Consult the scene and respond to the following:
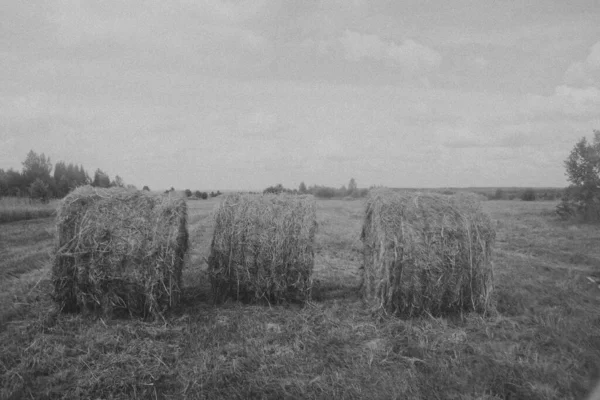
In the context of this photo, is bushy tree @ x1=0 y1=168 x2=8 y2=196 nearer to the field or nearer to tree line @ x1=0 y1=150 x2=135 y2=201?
tree line @ x1=0 y1=150 x2=135 y2=201

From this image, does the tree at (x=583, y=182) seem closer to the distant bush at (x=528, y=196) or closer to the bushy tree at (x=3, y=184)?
the distant bush at (x=528, y=196)

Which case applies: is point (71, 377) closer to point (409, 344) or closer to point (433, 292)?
point (409, 344)

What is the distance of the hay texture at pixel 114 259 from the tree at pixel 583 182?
20.3 metres

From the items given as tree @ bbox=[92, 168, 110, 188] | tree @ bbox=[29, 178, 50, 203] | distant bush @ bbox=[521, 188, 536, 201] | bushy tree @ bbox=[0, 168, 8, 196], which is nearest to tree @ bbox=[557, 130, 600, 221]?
distant bush @ bbox=[521, 188, 536, 201]

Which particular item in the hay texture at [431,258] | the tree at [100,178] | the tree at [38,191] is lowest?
the hay texture at [431,258]

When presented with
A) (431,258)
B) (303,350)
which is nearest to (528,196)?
(431,258)

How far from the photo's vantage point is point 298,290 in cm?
589

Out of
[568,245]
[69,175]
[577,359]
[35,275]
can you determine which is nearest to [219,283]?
[35,275]

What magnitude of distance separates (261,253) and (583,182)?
20077 millimetres

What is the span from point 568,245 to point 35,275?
1448cm

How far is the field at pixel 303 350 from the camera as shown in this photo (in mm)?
3631

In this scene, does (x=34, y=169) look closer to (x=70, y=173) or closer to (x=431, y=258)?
(x=70, y=173)

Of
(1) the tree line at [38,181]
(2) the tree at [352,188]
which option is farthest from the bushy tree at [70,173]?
(2) the tree at [352,188]

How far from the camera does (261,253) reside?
18.6 feet
